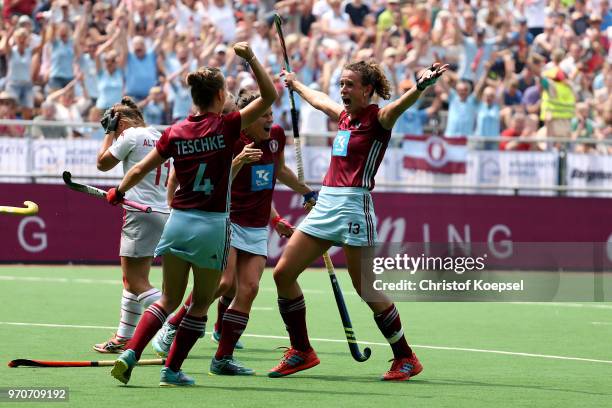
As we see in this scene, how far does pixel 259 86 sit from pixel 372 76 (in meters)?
1.29

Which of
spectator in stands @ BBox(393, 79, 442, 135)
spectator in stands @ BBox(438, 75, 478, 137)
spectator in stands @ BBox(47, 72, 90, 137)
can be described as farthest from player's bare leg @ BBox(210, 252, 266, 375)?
spectator in stands @ BBox(438, 75, 478, 137)

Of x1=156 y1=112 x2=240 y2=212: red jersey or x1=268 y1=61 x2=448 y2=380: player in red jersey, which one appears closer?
x1=156 y1=112 x2=240 y2=212: red jersey

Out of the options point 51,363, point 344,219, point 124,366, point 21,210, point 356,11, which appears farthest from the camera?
point 356,11

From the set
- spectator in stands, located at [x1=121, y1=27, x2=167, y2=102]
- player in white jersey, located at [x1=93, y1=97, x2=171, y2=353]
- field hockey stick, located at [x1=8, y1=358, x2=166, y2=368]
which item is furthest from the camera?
spectator in stands, located at [x1=121, y1=27, x2=167, y2=102]

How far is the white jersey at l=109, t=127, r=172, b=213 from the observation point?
10734 millimetres

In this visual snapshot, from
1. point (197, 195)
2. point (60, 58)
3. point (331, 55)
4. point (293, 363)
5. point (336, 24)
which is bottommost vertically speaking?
point (293, 363)

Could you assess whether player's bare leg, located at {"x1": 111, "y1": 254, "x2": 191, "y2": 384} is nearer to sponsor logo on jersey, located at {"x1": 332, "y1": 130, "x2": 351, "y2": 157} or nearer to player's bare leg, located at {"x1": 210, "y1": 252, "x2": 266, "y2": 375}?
player's bare leg, located at {"x1": 210, "y1": 252, "x2": 266, "y2": 375}

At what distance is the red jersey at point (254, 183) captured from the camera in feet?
33.7

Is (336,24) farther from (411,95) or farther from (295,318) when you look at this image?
(411,95)

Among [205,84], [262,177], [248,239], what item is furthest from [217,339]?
[205,84]

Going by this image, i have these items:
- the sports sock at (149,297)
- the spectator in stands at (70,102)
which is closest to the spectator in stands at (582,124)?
the spectator in stands at (70,102)

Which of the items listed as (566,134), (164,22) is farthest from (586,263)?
(164,22)

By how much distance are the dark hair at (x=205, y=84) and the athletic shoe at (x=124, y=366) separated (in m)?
1.67

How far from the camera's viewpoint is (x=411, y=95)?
→ 29.3 ft
